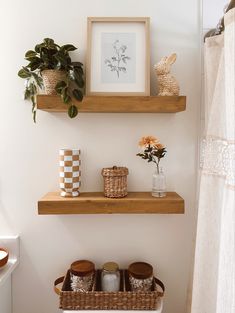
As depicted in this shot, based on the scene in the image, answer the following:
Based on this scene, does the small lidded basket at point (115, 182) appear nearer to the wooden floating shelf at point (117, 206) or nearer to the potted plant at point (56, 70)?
the wooden floating shelf at point (117, 206)

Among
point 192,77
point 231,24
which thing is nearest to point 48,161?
point 192,77

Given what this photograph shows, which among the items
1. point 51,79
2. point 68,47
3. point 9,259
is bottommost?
point 9,259

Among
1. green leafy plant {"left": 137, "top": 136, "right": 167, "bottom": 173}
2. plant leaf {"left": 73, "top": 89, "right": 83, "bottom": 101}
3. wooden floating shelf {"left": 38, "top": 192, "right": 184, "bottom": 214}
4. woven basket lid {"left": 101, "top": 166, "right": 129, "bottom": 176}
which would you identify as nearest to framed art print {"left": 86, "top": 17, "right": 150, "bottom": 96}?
plant leaf {"left": 73, "top": 89, "right": 83, "bottom": 101}

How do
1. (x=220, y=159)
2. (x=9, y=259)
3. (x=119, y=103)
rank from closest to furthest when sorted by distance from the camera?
(x=220, y=159)
(x=119, y=103)
(x=9, y=259)

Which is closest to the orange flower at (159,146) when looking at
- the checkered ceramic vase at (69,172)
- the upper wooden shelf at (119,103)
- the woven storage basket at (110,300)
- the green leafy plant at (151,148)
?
the green leafy plant at (151,148)

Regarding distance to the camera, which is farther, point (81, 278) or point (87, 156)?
point (87, 156)

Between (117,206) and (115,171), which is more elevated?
(115,171)

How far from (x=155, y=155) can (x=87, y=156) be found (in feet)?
1.00

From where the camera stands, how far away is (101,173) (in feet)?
3.72

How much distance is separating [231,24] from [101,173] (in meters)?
0.72

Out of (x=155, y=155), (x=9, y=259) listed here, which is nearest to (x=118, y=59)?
(x=155, y=155)

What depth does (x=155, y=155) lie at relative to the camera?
3.55 ft

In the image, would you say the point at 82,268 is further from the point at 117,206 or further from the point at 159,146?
the point at 159,146

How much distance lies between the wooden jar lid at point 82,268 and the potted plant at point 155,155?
15.9 inches
